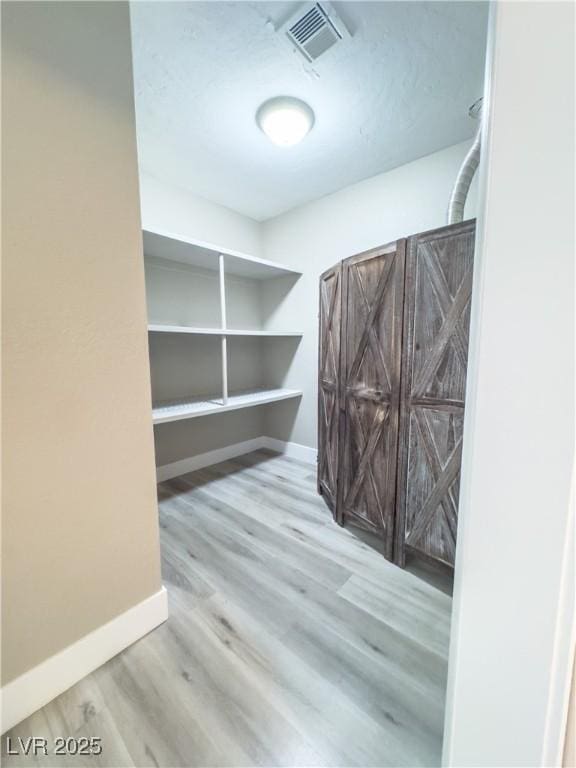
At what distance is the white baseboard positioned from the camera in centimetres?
272

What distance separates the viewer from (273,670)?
1098mm

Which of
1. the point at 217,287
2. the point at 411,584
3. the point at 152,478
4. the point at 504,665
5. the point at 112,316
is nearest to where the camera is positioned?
the point at 504,665

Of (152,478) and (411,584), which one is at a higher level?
(152,478)

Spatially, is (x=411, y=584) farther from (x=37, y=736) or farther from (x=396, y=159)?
(x=396, y=159)

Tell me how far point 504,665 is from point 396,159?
273cm

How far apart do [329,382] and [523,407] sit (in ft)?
5.62

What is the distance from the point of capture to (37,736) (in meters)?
0.92

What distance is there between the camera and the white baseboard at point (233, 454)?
2719 mm

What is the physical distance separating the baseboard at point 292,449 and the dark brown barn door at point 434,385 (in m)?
1.48

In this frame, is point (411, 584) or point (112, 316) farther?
point (411, 584)

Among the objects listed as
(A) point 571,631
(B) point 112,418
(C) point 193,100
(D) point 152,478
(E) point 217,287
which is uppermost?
(C) point 193,100

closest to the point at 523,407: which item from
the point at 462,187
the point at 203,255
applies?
the point at 462,187

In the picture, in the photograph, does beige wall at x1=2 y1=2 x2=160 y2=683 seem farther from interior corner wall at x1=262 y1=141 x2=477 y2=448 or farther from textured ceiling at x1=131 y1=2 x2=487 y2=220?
interior corner wall at x1=262 y1=141 x2=477 y2=448

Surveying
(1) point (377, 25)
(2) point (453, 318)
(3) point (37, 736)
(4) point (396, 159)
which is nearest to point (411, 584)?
(2) point (453, 318)
